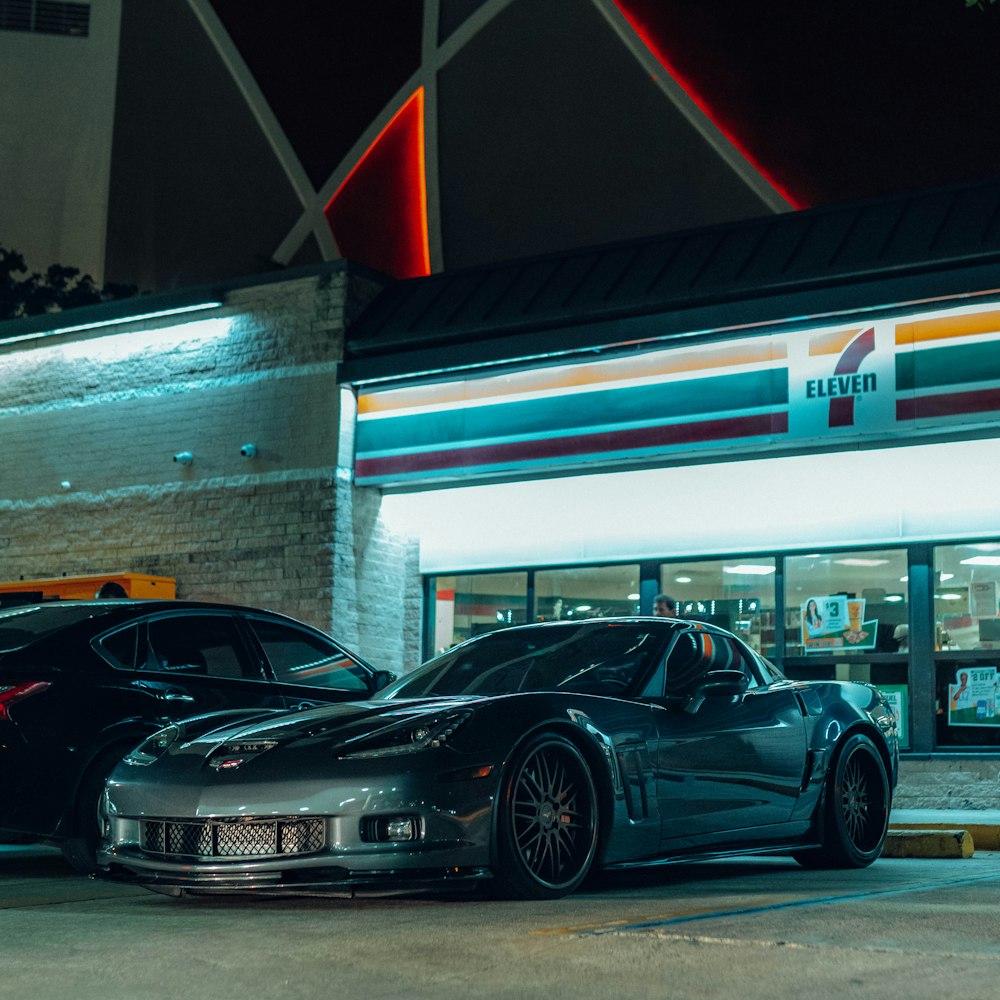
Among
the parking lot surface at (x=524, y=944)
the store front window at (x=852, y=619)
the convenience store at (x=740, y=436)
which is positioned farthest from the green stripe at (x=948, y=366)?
the parking lot surface at (x=524, y=944)

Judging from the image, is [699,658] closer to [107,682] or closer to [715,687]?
[715,687]

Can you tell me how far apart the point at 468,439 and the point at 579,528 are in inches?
57.2

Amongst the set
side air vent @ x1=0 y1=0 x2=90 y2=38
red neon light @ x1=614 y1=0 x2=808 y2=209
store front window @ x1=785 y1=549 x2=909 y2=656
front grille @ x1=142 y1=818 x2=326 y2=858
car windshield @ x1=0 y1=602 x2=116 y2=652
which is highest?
side air vent @ x1=0 y1=0 x2=90 y2=38

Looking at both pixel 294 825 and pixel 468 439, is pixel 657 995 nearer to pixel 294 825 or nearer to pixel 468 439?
pixel 294 825

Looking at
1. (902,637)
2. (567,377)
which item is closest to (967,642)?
(902,637)

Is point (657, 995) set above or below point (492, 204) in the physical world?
below

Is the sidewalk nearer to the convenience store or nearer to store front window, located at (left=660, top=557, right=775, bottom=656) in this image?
the convenience store

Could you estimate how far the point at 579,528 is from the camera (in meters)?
15.8

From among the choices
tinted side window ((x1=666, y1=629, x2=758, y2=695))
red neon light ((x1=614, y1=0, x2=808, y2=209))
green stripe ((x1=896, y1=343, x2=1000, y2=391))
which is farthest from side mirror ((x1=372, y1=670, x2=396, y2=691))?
red neon light ((x1=614, y1=0, x2=808, y2=209))

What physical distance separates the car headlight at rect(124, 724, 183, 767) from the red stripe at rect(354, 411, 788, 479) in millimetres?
8112

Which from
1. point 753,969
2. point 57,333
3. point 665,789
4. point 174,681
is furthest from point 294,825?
point 57,333

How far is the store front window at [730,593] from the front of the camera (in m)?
14.8

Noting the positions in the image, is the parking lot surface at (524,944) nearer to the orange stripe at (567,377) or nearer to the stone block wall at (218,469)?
the orange stripe at (567,377)

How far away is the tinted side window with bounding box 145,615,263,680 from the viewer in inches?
338
